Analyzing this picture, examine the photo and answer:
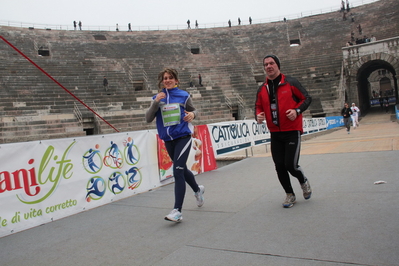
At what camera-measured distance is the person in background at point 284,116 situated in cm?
395

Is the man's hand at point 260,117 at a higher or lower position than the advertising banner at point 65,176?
higher

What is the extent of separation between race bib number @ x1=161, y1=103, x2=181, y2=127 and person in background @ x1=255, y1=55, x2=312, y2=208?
1033mm

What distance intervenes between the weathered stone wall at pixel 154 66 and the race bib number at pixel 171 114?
608 inches

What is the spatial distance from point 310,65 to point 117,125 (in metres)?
19.4

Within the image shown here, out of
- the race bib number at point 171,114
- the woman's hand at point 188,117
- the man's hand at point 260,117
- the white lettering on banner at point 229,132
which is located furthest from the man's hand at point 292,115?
the white lettering on banner at point 229,132

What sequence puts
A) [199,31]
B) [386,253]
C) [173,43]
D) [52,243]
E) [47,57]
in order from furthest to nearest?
[199,31] < [173,43] < [47,57] < [52,243] < [386,253]

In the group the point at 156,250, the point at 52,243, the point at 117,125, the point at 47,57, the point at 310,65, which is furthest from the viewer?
the point at 310,65

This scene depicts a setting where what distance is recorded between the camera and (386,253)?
95.2 inches

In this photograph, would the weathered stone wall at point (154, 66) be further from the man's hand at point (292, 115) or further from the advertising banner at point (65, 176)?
the man's hand at point (292, 115)

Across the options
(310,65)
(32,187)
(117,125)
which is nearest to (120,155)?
(32,187)

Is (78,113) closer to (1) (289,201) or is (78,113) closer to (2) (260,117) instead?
(2) (260,117)

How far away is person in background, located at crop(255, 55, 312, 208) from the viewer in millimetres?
3945

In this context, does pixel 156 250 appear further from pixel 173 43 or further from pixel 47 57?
pixel 173 43

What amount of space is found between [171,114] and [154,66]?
26.7 m
